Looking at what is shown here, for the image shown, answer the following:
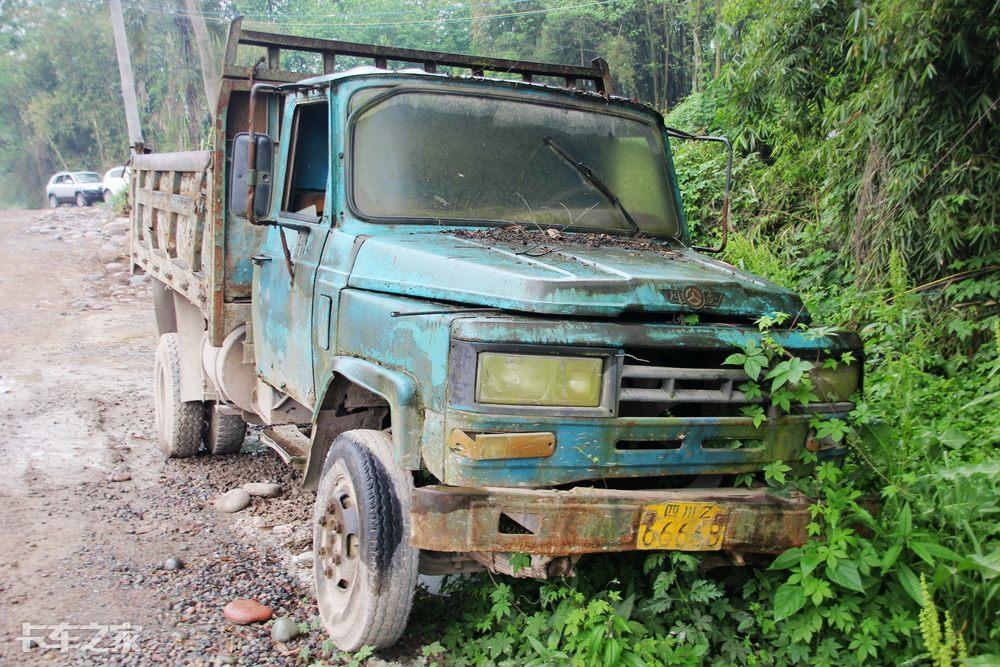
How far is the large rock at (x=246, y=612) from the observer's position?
3.68 meters

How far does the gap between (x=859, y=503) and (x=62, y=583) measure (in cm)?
350

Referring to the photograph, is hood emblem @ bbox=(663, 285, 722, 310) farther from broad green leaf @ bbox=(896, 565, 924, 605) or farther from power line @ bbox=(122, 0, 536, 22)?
power line @ bbox=(122, 0, 536, 22)

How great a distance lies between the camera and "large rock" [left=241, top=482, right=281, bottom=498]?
528 centimetres

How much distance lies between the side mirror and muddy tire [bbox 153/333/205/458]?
2551 mm

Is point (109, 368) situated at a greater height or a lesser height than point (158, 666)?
lesser

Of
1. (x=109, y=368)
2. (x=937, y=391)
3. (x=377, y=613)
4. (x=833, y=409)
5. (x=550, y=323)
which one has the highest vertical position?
(x=550, y=323)

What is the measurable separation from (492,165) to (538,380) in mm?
1419

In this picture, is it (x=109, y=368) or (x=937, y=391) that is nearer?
(x=937, y=391)

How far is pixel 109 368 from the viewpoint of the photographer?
30.0 ft

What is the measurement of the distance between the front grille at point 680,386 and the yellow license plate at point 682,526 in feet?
1.07

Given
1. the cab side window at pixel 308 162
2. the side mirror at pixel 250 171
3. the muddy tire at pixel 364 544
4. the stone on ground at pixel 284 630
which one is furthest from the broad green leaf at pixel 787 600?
the side mirror at pixel 250 171

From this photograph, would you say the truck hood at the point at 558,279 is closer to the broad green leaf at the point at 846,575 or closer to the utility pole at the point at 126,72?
the broad green leaf at the point at 846,575

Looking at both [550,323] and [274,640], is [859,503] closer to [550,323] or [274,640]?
[550,323]

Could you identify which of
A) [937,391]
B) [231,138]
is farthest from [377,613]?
[937,391]
